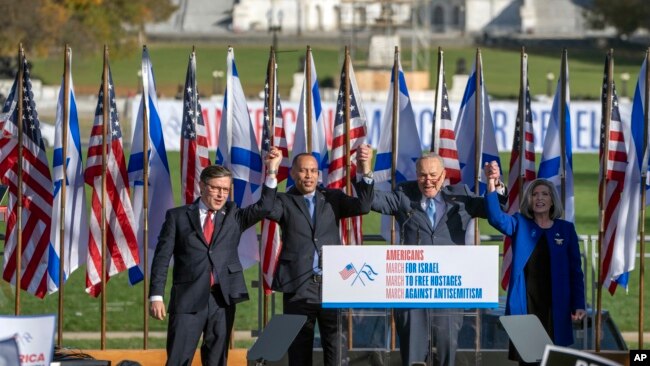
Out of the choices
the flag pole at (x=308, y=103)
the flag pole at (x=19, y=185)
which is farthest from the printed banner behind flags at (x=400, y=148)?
the flag pole at (x=19, y=185)

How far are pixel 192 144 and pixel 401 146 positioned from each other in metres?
1.81

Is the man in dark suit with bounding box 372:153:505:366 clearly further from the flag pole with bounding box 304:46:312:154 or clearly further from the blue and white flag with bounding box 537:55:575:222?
the flag pole with bounding box 304:46:312:154

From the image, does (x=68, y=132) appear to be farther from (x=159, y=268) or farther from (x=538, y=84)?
(x=538, y=84)

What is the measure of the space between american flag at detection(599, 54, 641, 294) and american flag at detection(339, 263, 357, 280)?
10.3 ft

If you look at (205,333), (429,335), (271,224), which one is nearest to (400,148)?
(271,224)

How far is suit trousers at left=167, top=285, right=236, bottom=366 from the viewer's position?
38.4 feet

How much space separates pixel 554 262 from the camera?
1166 cm

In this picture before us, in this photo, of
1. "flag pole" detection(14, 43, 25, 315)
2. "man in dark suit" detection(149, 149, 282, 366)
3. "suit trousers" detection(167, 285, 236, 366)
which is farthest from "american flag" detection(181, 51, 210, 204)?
"suit trousers" detection(167, 285, 236, 366)

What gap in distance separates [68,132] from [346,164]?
233cm

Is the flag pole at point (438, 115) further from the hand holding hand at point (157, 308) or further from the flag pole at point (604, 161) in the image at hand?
the hand holding hand at point (157, 308)

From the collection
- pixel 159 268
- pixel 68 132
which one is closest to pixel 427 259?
pixel 159 268

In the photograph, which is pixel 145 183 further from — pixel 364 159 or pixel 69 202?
pixel 364 159

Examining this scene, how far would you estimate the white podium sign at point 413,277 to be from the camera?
36.4ft

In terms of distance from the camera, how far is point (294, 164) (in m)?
11.9
